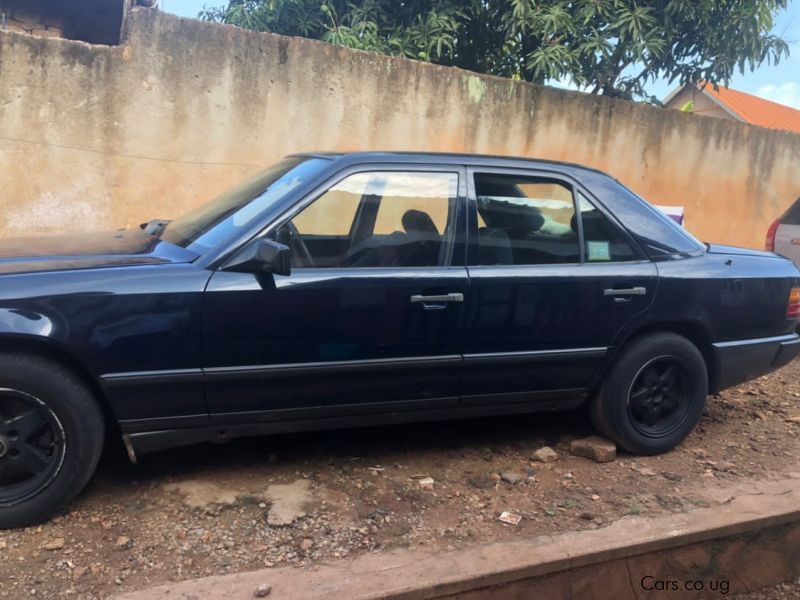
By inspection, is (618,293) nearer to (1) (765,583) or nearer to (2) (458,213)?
(2) (458,213)

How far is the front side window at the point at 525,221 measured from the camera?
3344mm

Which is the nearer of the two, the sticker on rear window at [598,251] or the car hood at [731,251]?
the sticker on rear window at [598,251]

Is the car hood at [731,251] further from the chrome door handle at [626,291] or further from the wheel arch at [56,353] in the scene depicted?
the wheel arch at [56,353]

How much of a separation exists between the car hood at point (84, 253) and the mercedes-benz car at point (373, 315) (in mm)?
16

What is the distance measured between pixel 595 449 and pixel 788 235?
4.48 metres

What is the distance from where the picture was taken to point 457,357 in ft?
10.5

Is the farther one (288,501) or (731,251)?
(731,251)

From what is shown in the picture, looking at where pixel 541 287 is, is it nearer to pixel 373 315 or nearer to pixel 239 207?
pixel 373 315

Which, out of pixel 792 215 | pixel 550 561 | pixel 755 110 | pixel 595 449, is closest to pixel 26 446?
pixel 550 561

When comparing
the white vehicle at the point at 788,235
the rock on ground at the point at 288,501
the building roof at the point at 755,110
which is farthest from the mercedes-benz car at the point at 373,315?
the building roof at the point at 755,110

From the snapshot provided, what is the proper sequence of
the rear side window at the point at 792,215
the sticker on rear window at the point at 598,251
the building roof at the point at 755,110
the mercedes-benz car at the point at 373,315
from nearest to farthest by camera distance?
the mercedes-benz car at the point at 373,315
the sticker on rear window at the point at 598,251
the rear side window at the point at 792,215
the building roof at the point at 755,110

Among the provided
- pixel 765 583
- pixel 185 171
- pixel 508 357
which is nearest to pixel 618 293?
pixel 508 357

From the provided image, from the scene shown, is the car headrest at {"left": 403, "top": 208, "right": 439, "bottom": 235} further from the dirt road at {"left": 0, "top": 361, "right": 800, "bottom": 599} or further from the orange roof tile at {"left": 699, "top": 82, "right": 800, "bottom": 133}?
the orange roof tile at {"left": 699, "top": 82, "right": 800, "bottom": 133}

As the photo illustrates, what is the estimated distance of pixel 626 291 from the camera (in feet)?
11.3
